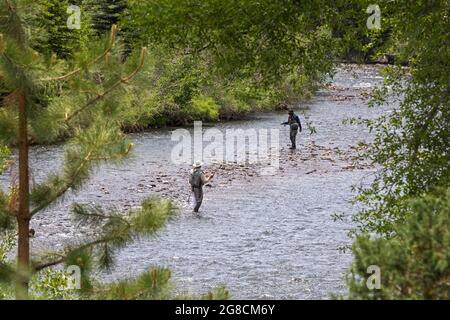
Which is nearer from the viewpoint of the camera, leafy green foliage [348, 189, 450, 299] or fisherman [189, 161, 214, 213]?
leafy green foliage [348, 189, 450, 299]

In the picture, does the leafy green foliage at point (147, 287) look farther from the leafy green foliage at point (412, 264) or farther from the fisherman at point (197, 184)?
the fisherman at point (197, 184)

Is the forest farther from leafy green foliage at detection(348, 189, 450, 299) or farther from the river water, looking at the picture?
the river water

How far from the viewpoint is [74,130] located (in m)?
7.01

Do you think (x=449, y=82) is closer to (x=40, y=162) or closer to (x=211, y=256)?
(x=211, y=256)

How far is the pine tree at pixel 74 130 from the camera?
6844 mm

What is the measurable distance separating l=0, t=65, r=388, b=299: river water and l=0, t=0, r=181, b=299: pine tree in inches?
18.0

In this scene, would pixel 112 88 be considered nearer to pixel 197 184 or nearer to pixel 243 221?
pixel 243 221

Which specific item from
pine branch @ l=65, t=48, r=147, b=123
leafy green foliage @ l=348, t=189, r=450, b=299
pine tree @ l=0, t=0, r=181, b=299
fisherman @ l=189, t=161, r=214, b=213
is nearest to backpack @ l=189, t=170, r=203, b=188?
fisherman @ l=189, t=161, r=214, b=213

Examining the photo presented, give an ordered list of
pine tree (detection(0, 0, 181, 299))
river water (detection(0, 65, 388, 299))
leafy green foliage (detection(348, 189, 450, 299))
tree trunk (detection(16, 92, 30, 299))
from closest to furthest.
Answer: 1. leafy green foliage (detection(348, 189, 450, 299))
2. pine tree (detection(0, 0, 181, 299))
3. tree trunk (detection(16, 92, 30, 299))
4. river water (detection(0, 65, 388, 299))

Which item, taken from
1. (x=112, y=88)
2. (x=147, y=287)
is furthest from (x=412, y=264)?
(x=112, y=88)

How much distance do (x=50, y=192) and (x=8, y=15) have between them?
1.64 meters

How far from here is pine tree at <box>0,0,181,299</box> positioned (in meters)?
6.84
